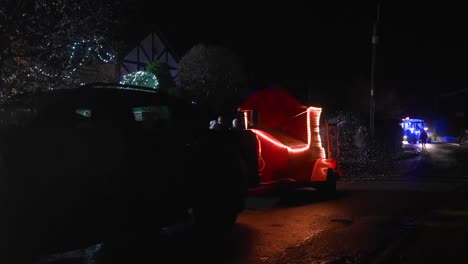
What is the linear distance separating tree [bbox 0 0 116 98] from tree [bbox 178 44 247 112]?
53.7ft

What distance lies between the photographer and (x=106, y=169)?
5141 mm

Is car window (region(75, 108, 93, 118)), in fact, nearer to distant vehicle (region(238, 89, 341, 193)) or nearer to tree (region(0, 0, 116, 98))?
tree (region(0, 0, 116, 98))

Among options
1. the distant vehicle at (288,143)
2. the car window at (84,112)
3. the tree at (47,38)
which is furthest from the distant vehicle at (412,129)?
the car window at (84,112)

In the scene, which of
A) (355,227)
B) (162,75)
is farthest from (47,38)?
(162,75)

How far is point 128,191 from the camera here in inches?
215

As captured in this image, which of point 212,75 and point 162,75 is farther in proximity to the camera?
point 212,75

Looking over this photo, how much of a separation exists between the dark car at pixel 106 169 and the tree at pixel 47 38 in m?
2.58

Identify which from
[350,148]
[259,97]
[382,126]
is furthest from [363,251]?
[382,126]

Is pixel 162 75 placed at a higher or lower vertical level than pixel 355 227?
higher

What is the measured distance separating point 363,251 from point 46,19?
239 inches

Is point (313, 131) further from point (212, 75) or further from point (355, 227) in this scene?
point (212, 75)

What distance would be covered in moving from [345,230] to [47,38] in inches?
221

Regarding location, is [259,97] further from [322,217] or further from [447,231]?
[447,231]

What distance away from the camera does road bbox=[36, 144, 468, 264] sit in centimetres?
619
